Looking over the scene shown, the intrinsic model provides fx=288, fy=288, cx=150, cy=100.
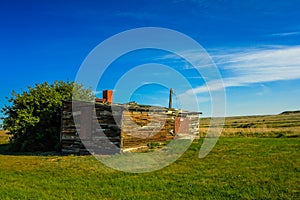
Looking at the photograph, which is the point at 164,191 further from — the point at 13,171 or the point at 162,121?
the point at 162,121

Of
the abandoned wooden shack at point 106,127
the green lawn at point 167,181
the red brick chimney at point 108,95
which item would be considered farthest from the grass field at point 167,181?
the red brick chimney at point 108,95

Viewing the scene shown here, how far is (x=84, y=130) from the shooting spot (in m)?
19.6

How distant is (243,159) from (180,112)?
1274 cm

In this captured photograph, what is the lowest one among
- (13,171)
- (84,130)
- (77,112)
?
(13,171)

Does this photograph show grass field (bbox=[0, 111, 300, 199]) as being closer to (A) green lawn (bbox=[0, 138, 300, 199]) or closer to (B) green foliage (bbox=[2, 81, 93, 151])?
(A) green lawn (bbox=[0, 138, 300, 199])

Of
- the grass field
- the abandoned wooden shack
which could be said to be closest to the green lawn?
the grass field

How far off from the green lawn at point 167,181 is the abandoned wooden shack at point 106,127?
4394mm

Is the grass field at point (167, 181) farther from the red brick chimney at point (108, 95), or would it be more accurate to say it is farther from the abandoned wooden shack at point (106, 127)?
the red brick chimney at point (108, 95)

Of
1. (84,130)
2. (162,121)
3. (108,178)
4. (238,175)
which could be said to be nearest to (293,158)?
(238,175)

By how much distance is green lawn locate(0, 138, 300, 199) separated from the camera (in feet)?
28.6

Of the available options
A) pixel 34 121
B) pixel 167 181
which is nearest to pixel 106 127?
pixel 34 121

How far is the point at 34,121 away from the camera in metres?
22.4

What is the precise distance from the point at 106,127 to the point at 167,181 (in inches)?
372

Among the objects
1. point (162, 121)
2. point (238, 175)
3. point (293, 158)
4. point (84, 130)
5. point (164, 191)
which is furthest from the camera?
point (162, 121)
